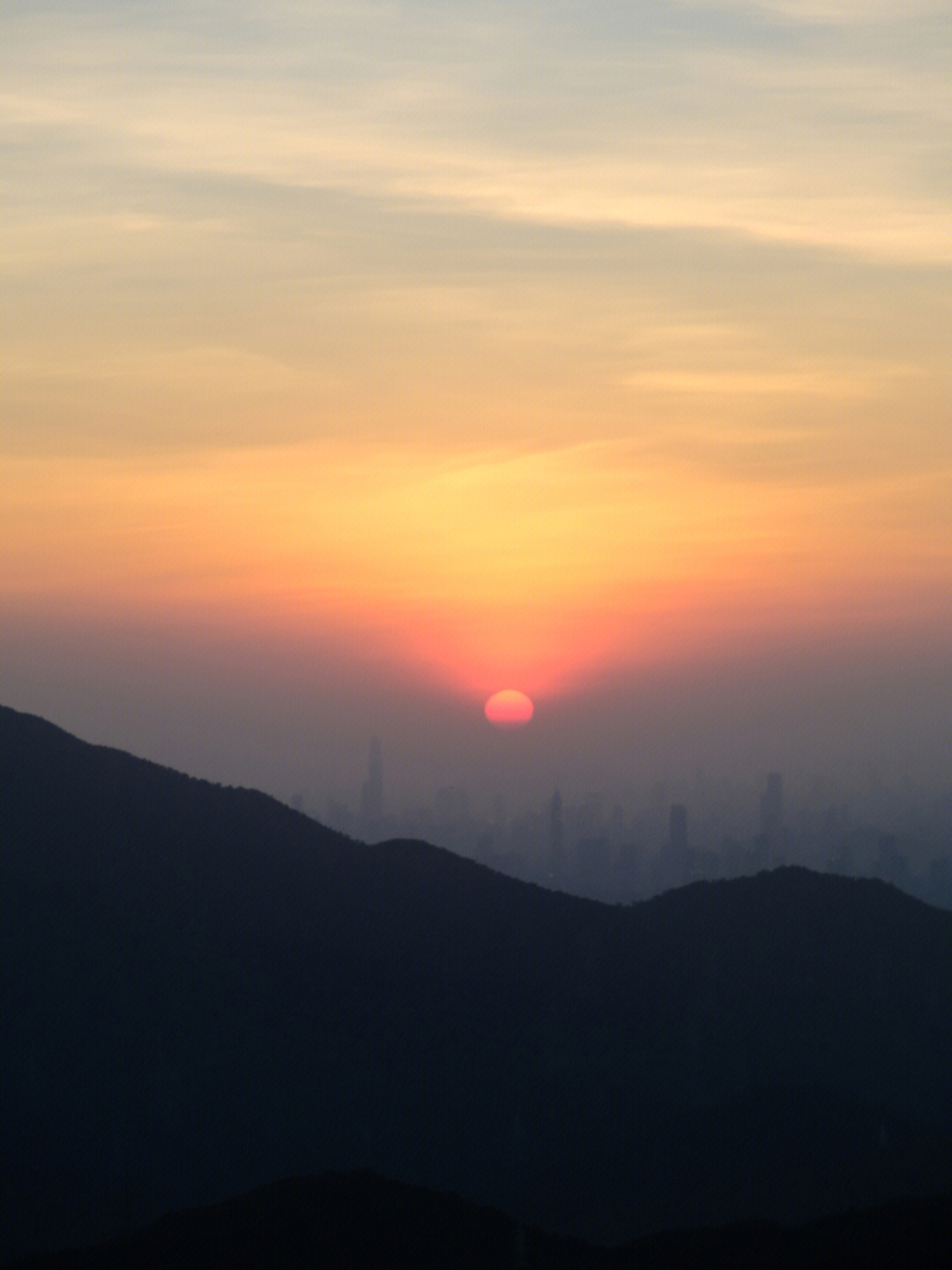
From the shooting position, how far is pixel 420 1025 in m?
66.3

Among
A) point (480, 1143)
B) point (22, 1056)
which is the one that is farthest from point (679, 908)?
point (22, 1056)

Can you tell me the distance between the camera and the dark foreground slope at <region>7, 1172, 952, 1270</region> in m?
40.9

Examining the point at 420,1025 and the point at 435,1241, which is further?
the point at 420,1025

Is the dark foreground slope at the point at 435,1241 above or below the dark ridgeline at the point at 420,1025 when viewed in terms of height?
below

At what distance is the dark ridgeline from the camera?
57031 mm

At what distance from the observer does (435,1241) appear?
1660 inches

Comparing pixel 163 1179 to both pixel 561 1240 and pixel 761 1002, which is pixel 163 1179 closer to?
pixel 561 1240

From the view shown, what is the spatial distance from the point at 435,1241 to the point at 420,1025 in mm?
24194

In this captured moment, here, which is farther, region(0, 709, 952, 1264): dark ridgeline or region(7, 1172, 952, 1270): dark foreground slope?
region(0, 709, 952, 1264): dark ridgeline

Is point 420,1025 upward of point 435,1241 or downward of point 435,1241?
upward

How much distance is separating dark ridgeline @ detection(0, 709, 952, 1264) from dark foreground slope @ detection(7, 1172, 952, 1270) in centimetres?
989

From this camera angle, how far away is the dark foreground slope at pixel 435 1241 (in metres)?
40.9

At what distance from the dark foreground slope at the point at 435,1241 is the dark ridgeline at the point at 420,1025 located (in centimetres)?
989

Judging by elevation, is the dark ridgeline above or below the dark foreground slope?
above
